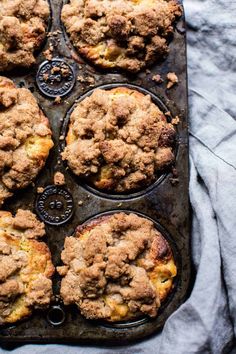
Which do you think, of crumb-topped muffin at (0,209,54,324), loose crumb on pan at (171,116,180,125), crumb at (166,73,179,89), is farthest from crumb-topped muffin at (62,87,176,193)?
crumb-topped muffin at (0,209,54,324)

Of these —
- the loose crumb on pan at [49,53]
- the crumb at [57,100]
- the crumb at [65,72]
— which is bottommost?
the crumb at [57,100]

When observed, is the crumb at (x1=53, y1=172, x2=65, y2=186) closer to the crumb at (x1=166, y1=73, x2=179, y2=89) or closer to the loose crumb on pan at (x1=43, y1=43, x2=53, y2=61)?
the loose crumb on pan at (x1=43, y1=43, x2=53, y2=61)

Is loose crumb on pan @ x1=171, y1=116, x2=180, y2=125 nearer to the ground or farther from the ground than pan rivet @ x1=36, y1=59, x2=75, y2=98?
nearer to the ground

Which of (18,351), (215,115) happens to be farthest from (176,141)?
(18,351)

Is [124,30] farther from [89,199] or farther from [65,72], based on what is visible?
[89,199]

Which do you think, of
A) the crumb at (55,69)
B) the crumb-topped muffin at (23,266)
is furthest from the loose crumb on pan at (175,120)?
the crumb-topped muffin at (23,266)

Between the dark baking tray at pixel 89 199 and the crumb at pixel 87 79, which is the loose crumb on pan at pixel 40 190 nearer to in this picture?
the dark baking tray at pixel 89 199

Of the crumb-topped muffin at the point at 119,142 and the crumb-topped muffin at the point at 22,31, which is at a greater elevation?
the crumb-topped muffin at the point at 22,31
